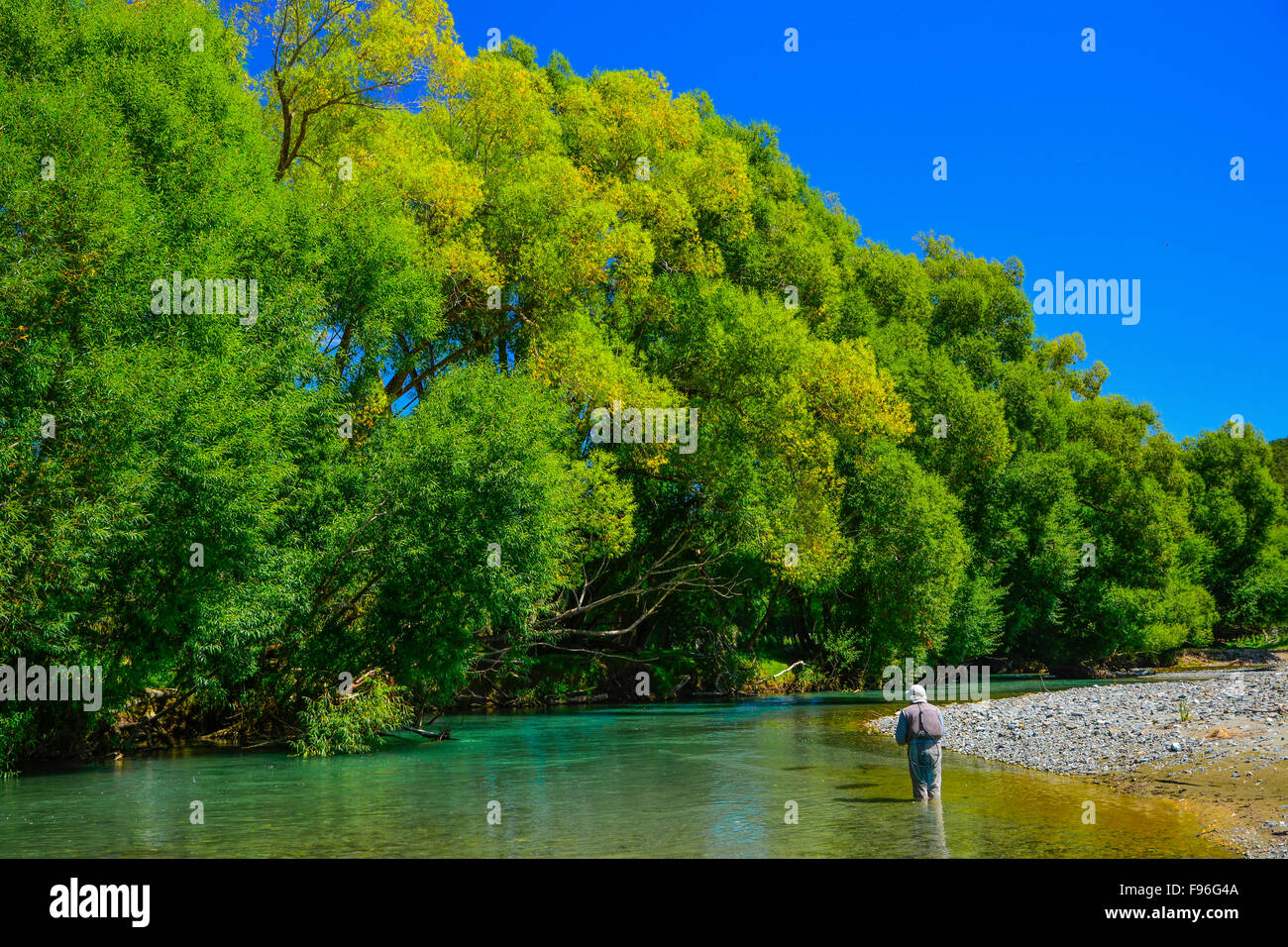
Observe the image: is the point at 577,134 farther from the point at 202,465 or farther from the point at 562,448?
the point at 202,465

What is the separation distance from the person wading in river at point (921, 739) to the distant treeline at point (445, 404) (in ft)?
47.1

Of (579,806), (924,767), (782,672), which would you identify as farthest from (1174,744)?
(782,672)

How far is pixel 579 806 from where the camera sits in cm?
1889

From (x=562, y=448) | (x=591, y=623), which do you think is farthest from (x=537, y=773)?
(x=591, y=623)

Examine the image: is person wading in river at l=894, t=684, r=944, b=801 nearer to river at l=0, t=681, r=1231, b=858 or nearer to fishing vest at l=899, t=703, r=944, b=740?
fishing vest at l=899, t=703, r=944, b=740

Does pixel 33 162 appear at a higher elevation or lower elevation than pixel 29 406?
higher

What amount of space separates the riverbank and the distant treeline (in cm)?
1301

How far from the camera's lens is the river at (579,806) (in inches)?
584

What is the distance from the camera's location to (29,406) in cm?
2123

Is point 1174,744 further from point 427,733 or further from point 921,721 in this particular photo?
point 427,733

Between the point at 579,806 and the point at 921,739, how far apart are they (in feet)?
20.3

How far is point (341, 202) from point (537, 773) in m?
20.5

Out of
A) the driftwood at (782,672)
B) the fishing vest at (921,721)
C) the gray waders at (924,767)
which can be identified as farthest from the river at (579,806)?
the driftwood at (782,672)

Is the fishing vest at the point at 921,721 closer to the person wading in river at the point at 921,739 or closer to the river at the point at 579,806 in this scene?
the person wading in river at the point at 921,739
